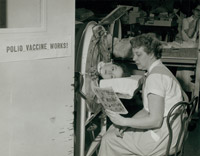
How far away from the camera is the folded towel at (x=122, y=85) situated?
9.64ft

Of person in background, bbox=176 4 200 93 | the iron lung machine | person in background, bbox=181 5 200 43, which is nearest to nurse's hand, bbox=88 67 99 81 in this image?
the iron lung machine

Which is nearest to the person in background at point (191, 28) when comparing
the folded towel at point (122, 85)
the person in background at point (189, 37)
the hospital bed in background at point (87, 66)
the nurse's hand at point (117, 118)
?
the person in background at point (189, 37)

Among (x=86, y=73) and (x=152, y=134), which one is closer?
(x=152, y=134)

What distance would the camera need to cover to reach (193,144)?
4281 mm

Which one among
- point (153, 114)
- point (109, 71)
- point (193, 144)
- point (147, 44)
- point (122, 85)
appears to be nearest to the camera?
point (153, 114)

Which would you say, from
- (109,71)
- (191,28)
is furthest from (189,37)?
(109,71)

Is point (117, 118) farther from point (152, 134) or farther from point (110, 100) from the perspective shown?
point (152, 134)

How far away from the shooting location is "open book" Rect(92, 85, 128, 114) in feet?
7.99

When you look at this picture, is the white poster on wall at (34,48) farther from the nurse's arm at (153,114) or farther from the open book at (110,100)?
the nurse's arm at (153,114)

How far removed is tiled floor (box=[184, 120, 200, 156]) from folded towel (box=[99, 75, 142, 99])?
138 centimetres

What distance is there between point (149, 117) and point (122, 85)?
585 millimetres

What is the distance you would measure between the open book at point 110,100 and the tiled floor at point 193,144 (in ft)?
5.66

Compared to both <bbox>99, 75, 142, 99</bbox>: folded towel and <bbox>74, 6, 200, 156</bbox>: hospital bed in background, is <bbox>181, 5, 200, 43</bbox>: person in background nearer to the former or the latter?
<bbox>74, 6, 200, 156</bbox>: hospital bed in background

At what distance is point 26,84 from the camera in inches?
89.7
